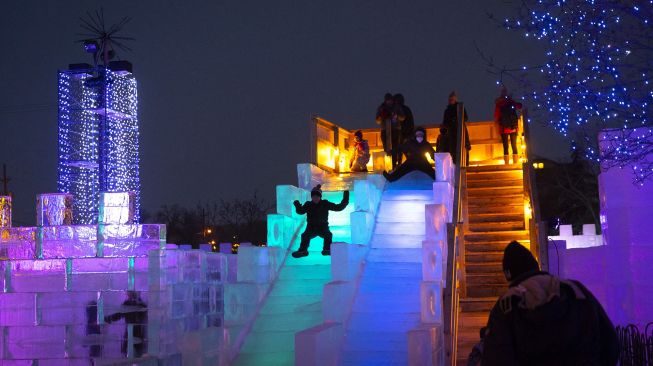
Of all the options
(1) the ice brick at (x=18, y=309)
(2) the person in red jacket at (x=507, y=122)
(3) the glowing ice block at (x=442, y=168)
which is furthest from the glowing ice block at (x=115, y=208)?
(2) the person in red jacket at (x=507, y=122)

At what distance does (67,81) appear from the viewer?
23906mm

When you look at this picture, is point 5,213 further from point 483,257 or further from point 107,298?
point 483,257

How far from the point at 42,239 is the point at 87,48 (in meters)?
14.5

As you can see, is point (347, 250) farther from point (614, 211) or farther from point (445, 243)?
point (614, 211)

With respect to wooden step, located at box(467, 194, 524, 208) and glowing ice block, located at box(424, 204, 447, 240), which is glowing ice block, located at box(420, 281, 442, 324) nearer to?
glowing ice block, located at box(424, 204, 447, 240)

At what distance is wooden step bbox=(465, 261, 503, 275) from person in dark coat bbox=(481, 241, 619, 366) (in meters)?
8.83

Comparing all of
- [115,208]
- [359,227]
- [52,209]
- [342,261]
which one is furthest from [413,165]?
[52,209]

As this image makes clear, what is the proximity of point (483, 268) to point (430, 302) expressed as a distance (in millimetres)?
3343

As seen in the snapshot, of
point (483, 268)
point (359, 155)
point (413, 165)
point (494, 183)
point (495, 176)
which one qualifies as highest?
point (359, 155)

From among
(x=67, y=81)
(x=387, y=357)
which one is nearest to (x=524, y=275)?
(x=387, y=357)

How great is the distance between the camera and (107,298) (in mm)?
12070

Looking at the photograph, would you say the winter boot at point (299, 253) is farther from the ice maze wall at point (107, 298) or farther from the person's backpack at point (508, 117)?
the person's backpack at point (508, 117)

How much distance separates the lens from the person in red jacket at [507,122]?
18.1m

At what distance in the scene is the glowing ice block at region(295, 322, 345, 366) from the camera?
10023 millimetres
